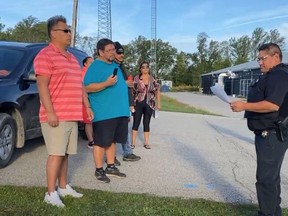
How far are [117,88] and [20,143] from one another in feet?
6.54

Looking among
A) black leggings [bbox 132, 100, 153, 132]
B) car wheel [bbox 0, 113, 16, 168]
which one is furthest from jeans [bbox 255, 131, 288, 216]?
black leggings [bbox 132, 100, 153, 132]

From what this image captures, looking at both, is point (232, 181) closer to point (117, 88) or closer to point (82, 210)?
point (117, 88)

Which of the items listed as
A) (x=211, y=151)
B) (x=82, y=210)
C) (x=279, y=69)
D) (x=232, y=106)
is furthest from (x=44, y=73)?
(x=211, y=151)

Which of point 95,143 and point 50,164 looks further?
point 95,143

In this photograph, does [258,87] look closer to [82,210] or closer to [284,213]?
[284,213]

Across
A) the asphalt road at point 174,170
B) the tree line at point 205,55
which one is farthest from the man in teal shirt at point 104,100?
the tree line at point 205,55

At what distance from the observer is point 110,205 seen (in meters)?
4.60

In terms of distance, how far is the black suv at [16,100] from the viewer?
20.7ft

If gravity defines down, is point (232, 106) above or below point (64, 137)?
above

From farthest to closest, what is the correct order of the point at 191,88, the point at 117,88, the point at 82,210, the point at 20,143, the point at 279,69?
the point at 191,88 → the point at 20,143 → the point at 117,88 → the point at 82,210 → the point at 279,69

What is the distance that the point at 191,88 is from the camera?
87500 mm

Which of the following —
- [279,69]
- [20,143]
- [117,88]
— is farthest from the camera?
[20,143]

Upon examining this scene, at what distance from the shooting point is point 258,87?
3.94m

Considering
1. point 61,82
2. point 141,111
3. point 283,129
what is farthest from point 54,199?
point 141,111
